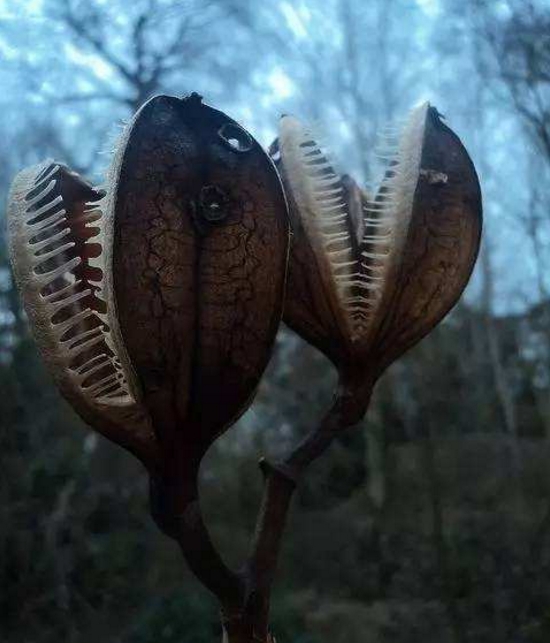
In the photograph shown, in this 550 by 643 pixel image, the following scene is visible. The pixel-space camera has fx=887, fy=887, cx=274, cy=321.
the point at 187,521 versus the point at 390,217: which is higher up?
the point at 390,217

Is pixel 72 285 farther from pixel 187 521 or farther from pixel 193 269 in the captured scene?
pixel 187 521

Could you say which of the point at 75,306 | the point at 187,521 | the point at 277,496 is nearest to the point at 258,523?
the point at 277,496

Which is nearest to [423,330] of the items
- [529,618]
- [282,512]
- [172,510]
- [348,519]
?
[282,512]

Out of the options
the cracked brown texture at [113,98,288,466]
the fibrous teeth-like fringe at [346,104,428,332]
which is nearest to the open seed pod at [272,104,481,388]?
the fibrous teeth-like fringe at [346,104,428,332]

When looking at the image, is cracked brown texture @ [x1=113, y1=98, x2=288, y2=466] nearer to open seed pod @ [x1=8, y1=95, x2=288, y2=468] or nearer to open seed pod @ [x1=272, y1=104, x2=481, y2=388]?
open seed pod @ [x1=8, y1=95, x2=288, y2=468]

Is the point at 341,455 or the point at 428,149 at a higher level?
the point at 428,149

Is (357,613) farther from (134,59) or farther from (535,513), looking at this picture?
(134,59)

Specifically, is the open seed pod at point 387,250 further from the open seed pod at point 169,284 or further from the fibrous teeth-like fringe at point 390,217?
the open seed pod at point 169,284

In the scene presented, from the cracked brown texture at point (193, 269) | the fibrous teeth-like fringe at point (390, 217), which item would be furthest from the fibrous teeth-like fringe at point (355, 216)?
the cracked brown texture at point (193, 269)
